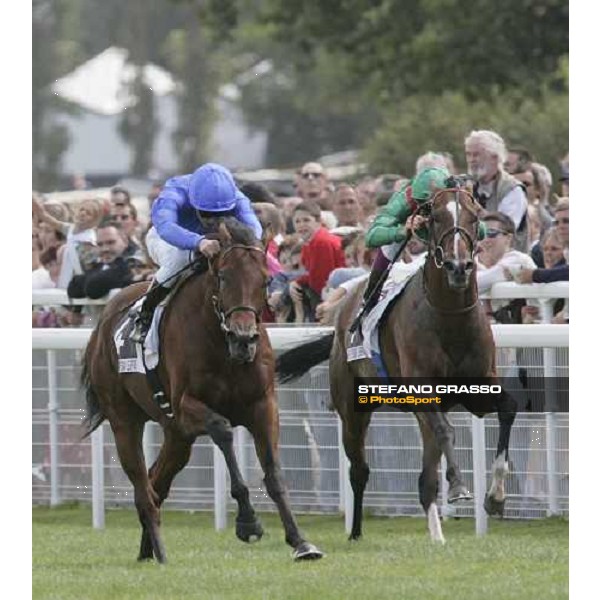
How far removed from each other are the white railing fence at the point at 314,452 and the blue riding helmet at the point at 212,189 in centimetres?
167

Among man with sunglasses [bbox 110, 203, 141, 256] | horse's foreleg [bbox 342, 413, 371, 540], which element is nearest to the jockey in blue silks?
horse's foreleg [bbox 342, 413, 371, 540]

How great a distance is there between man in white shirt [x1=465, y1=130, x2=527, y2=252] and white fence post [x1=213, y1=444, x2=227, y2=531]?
195 cm

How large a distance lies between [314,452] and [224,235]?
2.67 m

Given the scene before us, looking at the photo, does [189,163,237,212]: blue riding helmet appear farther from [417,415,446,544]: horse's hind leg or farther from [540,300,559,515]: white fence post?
[540,300,559,515]: white fence post

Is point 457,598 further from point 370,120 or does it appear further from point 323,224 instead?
point 370,120

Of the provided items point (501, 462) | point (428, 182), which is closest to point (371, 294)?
point (428, 182)

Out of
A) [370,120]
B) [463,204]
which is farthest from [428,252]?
[370,120]

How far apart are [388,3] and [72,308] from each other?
15.2m

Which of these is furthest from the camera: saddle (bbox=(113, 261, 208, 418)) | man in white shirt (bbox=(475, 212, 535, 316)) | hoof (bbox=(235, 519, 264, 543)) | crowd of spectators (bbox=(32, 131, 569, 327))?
crowd of spectators (bbox=(32, 131, 569, 327))

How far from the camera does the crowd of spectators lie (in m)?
9.97

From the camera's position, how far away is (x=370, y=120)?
64.5 m

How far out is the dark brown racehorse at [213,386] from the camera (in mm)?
8062

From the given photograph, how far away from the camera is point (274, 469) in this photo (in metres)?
8.21

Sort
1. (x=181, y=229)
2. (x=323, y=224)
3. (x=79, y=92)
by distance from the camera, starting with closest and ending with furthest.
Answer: (x=181, y=229) → (x=323, y=224) → (x=79, y=92)
